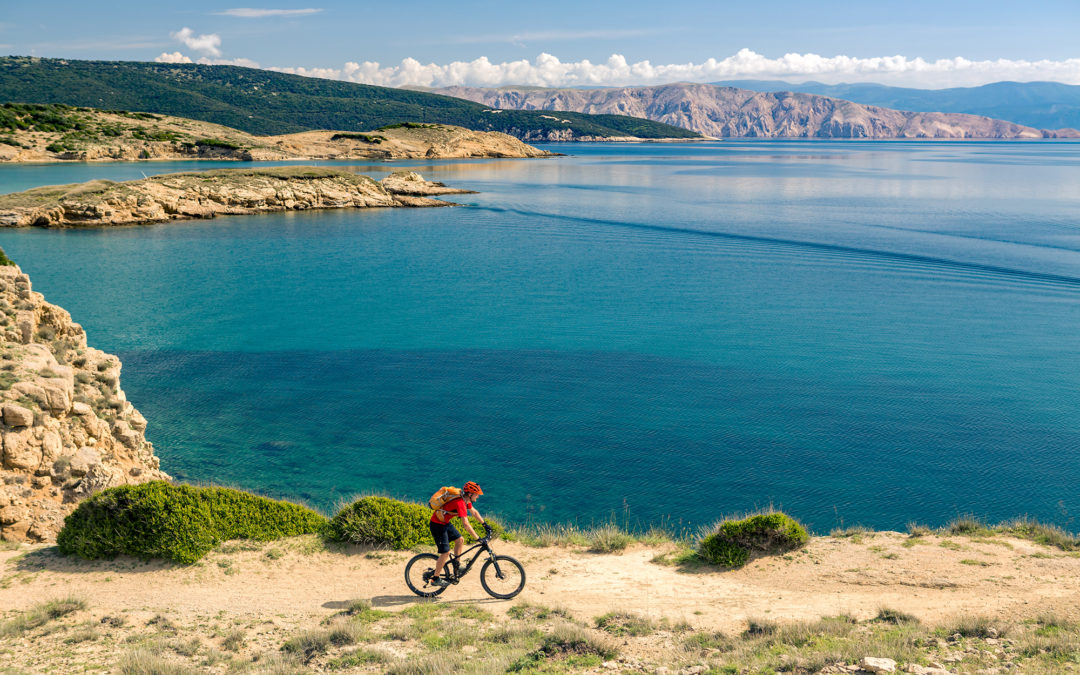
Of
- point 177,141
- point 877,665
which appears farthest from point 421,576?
point 177,141

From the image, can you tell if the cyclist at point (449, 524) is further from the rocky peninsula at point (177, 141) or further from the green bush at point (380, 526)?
the rocky peninsula at point (177, 141)

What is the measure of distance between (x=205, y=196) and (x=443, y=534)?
76.4 m

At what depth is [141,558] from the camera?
1297 centimetres

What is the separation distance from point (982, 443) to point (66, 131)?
144 m

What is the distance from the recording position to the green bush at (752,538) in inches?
545

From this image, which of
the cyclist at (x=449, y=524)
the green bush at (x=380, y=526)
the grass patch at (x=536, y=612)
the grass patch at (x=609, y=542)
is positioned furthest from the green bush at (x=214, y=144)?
the grass patch at (x=536, y=612)

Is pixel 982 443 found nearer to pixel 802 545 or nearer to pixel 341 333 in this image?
pixel 802 545

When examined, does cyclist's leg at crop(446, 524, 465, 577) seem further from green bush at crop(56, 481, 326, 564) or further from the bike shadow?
green bush at crop(56, 481, 326, 564)

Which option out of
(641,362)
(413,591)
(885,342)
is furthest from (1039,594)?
(885,342)

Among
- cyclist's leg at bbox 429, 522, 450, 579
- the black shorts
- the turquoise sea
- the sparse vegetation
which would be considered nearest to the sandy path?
cyclist's leg at bbox 429, 522, 450, 579

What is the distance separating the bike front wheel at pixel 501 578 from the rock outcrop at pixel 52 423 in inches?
372

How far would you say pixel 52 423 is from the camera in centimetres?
1555

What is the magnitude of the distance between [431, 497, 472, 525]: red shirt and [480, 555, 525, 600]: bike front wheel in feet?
3.44

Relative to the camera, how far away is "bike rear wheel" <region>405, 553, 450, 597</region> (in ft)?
39.8
